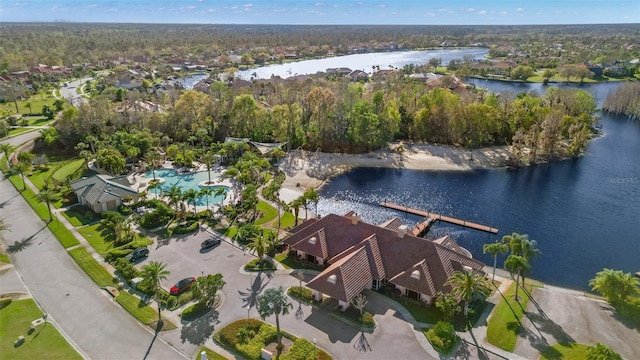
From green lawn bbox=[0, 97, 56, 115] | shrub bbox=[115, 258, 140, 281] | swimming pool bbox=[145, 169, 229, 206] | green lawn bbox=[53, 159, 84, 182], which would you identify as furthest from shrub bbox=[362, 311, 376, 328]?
green lawn bbox=[0, 97, 56, 115]

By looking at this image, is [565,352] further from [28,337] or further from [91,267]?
[91,267]

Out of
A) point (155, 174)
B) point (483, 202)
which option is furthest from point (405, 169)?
point (155, 174)

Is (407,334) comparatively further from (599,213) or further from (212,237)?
(599,213)

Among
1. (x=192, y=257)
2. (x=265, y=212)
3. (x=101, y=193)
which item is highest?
(x=101, y=193)

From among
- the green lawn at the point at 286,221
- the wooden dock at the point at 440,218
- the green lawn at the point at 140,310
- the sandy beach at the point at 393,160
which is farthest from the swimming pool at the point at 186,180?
the wooden dock at the point at 440,218

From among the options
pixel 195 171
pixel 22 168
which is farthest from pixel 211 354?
pixel 22 168

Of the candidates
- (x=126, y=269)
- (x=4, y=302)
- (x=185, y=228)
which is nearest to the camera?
(x=4, y=302)
